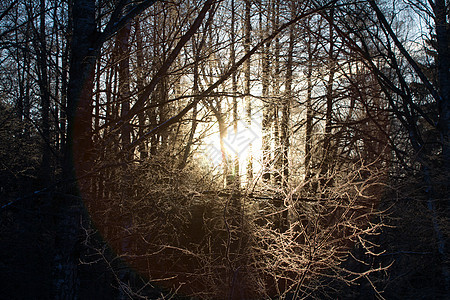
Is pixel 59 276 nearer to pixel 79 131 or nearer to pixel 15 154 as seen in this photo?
pixel 79 131

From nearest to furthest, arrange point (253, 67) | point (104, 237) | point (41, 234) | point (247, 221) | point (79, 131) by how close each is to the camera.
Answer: point (79, 131) < point (247, 221) < point (104, 237) < point (253, 67) < point (41, 234)

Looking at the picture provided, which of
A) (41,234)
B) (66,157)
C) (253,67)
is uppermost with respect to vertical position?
(253,67)

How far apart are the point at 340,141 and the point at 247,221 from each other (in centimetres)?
615

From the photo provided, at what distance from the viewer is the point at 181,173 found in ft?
14.7

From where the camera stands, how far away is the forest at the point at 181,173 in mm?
3771

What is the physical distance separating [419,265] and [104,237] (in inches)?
348

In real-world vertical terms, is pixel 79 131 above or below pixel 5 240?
above

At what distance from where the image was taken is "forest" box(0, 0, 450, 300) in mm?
3771

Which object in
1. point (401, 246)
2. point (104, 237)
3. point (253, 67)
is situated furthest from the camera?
point (401, 246)

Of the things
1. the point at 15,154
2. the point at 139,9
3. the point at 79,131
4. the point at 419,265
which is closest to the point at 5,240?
the point at 15,154

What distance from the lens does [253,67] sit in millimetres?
5840

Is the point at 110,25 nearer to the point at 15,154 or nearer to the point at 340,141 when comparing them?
the point at 15,154

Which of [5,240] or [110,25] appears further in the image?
[5,240]

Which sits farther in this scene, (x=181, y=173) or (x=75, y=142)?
(x=181, y=173)
